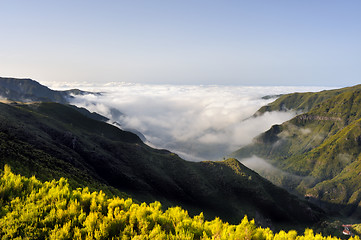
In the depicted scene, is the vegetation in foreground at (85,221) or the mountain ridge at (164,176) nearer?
the vegetation in foreground at (85,221)

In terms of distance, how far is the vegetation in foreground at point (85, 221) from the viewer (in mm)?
12945

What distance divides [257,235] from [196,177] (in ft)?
437

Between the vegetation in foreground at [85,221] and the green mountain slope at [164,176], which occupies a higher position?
the vegetation in foreground at [85,221]

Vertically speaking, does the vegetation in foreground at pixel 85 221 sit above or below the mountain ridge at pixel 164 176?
above

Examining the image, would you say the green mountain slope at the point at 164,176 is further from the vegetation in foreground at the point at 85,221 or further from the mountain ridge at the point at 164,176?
the vegetation in foreground at the point at 85,221

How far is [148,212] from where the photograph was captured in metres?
15.8

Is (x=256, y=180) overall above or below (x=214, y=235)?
below

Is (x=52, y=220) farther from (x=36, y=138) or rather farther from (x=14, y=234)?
(x=36, y=138)

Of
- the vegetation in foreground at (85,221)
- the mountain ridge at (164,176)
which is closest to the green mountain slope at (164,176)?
the mountain ridge at (164,176)

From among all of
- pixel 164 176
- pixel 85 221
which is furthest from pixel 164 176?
pixel 85 221

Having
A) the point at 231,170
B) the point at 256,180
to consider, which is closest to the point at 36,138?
the point at 231,170

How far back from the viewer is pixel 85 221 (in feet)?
44.4

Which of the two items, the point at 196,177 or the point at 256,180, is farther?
the point at 256,180

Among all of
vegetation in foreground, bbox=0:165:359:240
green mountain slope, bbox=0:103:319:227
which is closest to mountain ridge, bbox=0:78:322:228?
green mountain slope, bbox=0:103:319:227
